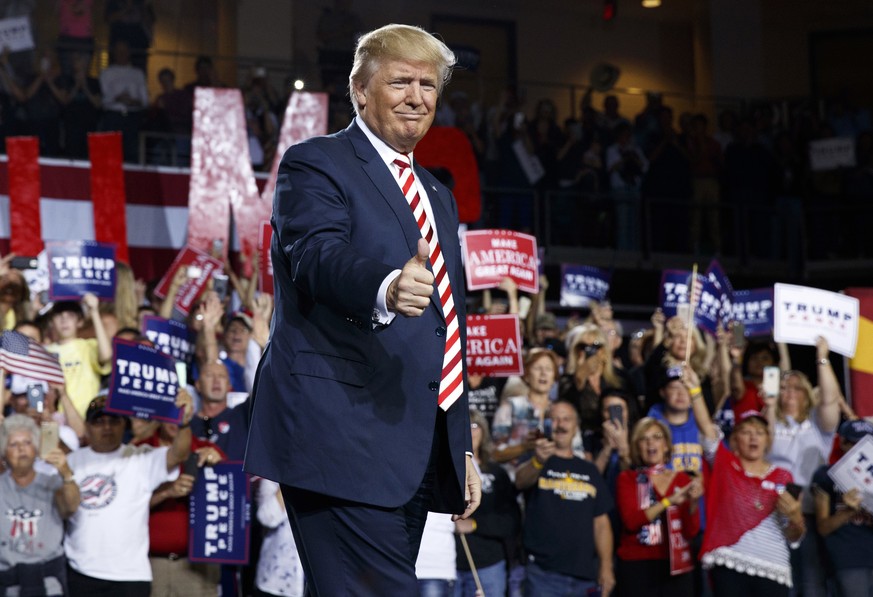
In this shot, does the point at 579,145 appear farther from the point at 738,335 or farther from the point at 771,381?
the point at 771,381

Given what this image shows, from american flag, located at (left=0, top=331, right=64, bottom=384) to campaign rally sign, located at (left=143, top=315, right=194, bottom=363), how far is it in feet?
2.68

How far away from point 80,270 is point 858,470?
446 cm

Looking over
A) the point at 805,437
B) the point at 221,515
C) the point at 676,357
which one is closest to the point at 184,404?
the point at 221,515

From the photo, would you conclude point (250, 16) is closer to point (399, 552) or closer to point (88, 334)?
point (88, 334)

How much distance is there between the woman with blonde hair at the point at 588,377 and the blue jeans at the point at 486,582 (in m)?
1.06

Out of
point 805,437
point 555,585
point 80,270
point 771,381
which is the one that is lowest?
point 555,585

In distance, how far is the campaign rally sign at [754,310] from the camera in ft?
29.6

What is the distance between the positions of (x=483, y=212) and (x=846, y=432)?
5538 mm

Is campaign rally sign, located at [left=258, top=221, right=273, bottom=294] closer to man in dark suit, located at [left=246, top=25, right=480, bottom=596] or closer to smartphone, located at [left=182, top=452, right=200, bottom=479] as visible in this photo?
smartphone, located at [left=182, top=452, right=200, bottom=479]

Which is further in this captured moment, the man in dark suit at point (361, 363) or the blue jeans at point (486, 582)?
the blue jeans at point (486, 582)

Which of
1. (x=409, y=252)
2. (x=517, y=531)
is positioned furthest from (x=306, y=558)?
(x=517, y=531)

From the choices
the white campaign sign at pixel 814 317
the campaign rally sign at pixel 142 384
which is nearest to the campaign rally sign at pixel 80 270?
the campaign rally sign at pixel 142 384

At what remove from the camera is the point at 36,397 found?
593 centimetres

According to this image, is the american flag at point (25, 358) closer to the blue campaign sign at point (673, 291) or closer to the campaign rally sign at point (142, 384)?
the campaign rally sign at point (142, 384)
